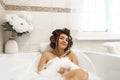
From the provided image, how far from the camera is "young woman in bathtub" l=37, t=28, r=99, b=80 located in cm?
176

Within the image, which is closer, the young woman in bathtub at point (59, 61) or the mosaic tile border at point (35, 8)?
the young woman in bathtub at point (59, 61)

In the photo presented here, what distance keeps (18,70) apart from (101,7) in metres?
1.47

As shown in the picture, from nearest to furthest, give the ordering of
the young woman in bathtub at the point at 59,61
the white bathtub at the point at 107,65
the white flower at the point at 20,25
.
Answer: the white bathtub at the point at 107,65 < the young woman in bathtub at the point at 59,61 < the white flower at the point at 20,25

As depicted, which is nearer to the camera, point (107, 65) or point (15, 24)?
point (107, 65)

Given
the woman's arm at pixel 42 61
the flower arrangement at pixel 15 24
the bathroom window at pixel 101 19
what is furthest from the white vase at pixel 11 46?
the bathroom window at pixel 101 19

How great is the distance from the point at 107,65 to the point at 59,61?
472mm

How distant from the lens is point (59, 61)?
6.19ft

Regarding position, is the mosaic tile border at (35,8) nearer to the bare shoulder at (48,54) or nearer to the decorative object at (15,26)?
the decorative object at (15,26)

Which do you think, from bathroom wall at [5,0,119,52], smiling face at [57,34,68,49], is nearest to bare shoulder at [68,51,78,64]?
smiling face at [57,34,68,49]

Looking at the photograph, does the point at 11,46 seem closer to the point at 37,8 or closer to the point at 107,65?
the point at 37,8

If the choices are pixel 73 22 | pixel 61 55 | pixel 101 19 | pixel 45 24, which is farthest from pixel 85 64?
pixel 101 19

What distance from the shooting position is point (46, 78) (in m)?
1.76

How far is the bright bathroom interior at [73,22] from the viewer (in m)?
2.26

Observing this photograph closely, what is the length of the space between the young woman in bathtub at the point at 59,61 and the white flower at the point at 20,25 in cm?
35
